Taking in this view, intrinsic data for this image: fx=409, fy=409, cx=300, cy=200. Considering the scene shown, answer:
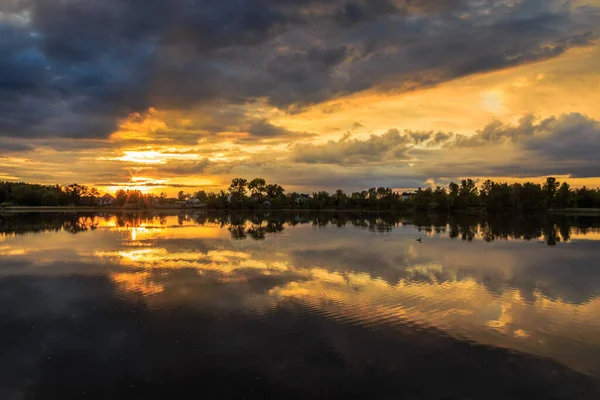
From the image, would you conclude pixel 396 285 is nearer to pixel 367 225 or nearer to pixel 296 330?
pixel 296 330

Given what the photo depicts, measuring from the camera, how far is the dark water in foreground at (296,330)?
12297mm

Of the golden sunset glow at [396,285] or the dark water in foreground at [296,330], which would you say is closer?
the dark water in foreground at [296,330]

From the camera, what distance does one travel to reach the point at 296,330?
16.7 meters

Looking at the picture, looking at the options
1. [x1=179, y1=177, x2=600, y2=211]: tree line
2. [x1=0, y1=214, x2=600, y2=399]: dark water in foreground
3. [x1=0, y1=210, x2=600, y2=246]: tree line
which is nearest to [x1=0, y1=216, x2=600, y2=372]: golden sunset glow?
[x1=0, y1=214, x2=600, y2=399]: dark water in foreground

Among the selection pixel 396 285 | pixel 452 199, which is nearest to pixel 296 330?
pixel 396 285

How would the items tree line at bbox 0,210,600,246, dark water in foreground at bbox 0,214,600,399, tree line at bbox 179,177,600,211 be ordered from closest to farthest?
dark water in foreground at bbox 0,214,600,399
tree line at bbox 0,210,600,246
tree line at bbox 179,177,600,211

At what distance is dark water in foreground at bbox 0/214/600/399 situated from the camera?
12297 millimetres

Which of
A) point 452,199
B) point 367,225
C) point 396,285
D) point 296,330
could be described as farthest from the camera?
point 452,199

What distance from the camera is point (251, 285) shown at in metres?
24.9

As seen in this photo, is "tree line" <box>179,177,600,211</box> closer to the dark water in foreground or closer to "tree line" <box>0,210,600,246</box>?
"tree line" <box>0,210,600,246</box>

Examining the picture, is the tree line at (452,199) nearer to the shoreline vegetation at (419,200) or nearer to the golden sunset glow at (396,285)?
the shoreline vegetation at (419,200)

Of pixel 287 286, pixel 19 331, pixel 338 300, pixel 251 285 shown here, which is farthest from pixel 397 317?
pixel 19 331

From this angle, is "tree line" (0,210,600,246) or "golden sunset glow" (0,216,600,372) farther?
"tree line" (0,210,600,246)

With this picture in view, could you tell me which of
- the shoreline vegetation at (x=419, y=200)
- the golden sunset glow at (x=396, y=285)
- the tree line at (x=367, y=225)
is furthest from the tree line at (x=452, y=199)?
the golden sunset glow at (x=396, y=285)
